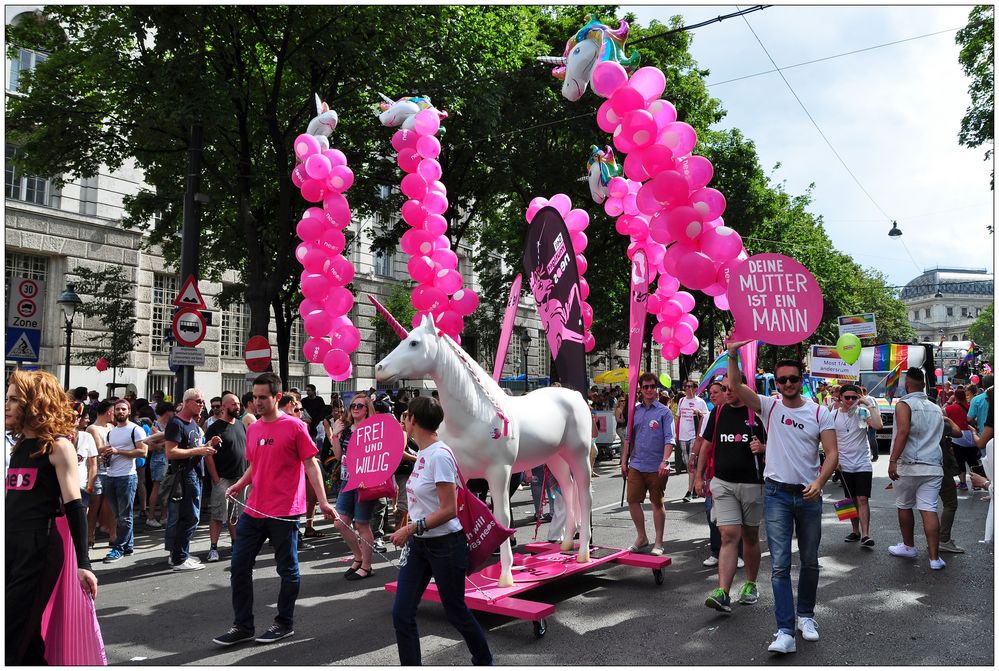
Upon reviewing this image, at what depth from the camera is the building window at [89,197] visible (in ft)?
78.1

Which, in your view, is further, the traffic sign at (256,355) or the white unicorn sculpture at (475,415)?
the traffic sign at (256,355)

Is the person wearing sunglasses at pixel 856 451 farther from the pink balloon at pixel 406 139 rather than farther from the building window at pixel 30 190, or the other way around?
the building window at pixel 30 190

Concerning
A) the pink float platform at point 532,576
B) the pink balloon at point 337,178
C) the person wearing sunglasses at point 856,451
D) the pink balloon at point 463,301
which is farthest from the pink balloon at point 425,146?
Result: the person wearing sunglasses at point 856,451

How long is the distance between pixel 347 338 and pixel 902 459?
6.33m

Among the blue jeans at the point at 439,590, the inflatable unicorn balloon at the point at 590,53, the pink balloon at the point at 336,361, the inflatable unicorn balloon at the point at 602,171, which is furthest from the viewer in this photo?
the inflatable unicorn balloon at the point at 602,171

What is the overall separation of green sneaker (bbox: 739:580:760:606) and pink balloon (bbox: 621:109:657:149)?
441 centimetres

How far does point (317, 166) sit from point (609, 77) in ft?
11.1

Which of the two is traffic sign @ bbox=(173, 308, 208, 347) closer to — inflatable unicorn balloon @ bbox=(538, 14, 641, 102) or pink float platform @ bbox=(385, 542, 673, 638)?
pink float platform @ bbox=(385, 542, 673, 638)

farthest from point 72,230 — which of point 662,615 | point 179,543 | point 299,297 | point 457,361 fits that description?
point 662,615

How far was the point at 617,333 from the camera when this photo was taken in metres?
36.4

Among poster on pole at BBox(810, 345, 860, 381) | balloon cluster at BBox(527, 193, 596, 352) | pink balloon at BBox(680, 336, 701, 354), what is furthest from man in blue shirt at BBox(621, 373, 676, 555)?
poster on pole at BBox(810, 345, 860, 381)

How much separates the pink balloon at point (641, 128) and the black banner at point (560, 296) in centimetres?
134

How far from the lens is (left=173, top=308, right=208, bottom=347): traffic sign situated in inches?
438

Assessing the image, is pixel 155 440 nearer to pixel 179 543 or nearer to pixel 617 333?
pixel 179 543
